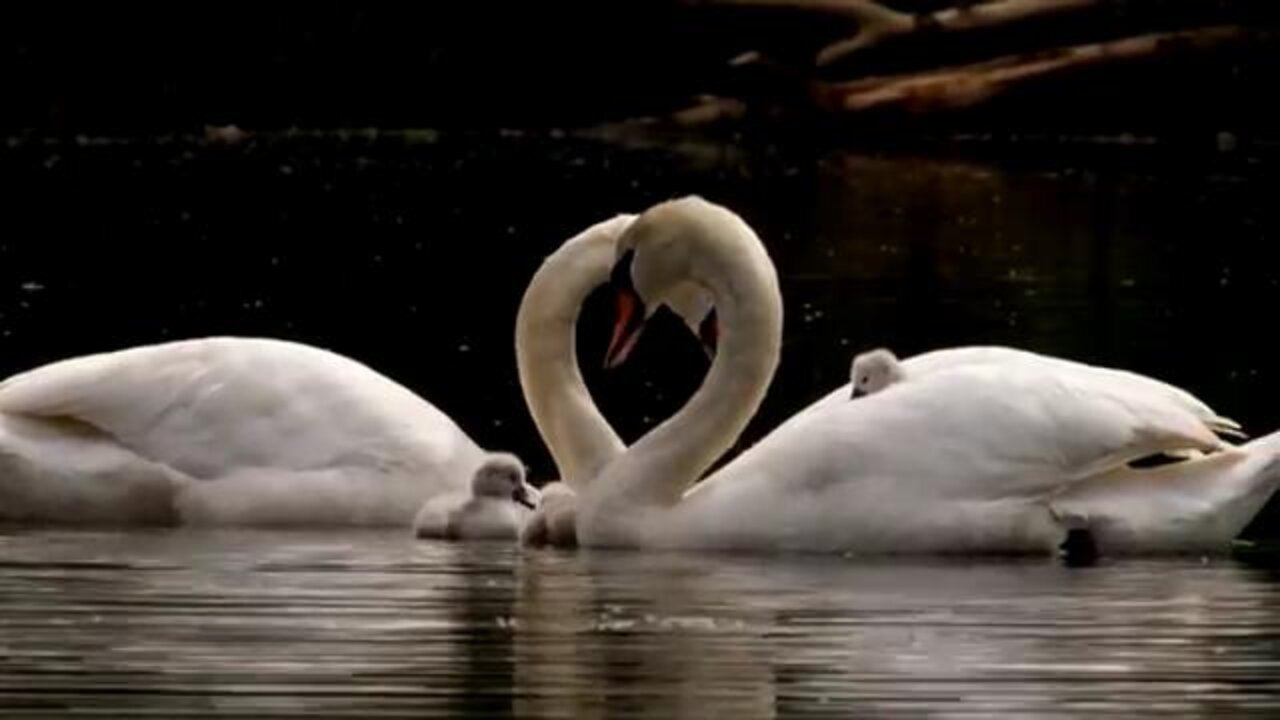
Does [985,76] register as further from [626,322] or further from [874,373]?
[874,373]

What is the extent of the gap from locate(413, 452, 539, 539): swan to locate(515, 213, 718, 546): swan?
1.17 feet

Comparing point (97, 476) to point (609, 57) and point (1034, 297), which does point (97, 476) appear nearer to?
point (1034, 297)

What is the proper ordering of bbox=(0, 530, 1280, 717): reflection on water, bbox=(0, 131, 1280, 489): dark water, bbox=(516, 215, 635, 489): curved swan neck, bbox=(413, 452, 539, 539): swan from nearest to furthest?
1. bbox=(0, 530, 1280, 717): reflection on water
2. bbox=(413, 452, 539, 539): swan
3. bbox=(516, 215, 635, 489): curved swan neck
4. bbox=(0, 131, 1280, 489): dark water

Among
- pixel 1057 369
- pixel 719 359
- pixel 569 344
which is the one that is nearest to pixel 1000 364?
pixel 1057 369

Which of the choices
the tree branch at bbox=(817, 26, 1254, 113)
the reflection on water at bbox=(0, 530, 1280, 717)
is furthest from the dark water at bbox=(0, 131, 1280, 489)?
the reflection on water at bbox=(0, 530, 1280, 717)

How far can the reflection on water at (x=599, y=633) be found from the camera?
422 inches

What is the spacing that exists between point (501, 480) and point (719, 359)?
0.75 m

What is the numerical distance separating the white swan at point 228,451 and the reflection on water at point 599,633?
45 centimetres

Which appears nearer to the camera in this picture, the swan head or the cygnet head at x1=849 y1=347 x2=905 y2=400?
the cygnet head at x1=849 y1=347 x2=905 y2=400

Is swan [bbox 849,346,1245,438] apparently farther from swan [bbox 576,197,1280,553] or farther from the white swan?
the white swan

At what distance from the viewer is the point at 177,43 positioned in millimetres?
49562

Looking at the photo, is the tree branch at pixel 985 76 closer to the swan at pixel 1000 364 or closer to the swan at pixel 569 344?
the swan at pixel 569 344

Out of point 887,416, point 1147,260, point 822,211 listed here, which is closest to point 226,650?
point 887,416

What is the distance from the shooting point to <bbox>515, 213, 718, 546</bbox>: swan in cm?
1516
